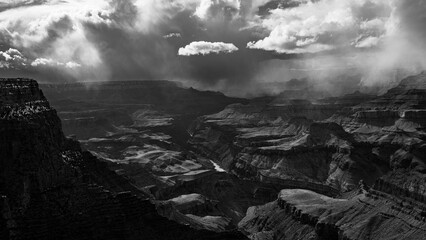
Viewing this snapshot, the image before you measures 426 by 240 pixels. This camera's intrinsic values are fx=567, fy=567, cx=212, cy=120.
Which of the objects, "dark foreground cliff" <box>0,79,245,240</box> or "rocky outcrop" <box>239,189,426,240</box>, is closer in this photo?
"dark foreground cliff" <box>0,79,245,240</box>

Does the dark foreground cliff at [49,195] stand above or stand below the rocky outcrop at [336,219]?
above

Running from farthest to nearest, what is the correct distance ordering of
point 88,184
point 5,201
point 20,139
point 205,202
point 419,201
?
point 205,202 → point 419,201 → point 88,184 → point 20,139 → point 5,201

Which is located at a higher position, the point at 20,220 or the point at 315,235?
the point at 20,220

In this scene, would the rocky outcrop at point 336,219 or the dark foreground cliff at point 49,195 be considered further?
the rocky outcrop at point 336,219

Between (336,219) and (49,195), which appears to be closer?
(49,195)

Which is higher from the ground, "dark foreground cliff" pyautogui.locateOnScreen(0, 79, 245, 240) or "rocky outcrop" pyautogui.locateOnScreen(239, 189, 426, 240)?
"dark foreground cliff" pyautogui.locateOnScreen(0, 79, 245, 240)

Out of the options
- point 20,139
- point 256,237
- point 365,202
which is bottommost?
point 256,237

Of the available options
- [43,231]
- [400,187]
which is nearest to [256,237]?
[400,187]

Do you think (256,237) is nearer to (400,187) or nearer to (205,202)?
(205,202)
